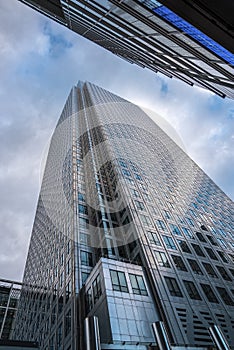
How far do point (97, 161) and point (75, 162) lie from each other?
19.7ft

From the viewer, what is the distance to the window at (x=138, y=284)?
27903 mm

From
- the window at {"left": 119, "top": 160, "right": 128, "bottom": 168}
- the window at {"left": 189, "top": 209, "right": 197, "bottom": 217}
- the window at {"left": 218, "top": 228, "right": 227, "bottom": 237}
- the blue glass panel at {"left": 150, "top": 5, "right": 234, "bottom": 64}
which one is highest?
the window at {"left": 119, "top": 160, "right": 128, "bottom": 168}

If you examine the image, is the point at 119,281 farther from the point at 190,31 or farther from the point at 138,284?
the point at 190,31

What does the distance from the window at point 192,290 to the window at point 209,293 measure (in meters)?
1.65

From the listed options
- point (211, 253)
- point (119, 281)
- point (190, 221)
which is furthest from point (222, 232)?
point (119, 281)

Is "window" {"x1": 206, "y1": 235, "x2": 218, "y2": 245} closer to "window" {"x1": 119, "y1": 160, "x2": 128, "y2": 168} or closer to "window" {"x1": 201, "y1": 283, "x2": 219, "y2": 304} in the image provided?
"window" {"x1": 201, "y1": 283, "x2": 219, "y2": 304}

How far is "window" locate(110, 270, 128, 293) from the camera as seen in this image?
26719 millimetres

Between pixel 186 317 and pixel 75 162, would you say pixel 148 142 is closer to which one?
pixel 75 162

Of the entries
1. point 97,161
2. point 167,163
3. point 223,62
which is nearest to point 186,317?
point 223,62

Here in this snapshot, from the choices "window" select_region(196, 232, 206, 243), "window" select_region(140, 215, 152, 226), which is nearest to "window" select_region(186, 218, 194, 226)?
"window" select_region(196, 232, 206, 243)

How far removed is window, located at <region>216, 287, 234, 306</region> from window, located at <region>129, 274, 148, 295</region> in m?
12.6

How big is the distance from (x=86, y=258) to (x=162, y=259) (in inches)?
446

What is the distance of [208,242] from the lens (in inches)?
1746

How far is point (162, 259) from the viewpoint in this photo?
33.4m
